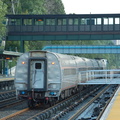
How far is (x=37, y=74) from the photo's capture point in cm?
2198

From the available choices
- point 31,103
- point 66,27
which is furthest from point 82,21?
point 31,103

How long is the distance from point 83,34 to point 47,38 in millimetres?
5236

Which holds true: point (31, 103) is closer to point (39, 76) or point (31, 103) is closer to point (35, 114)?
point (39, 76)

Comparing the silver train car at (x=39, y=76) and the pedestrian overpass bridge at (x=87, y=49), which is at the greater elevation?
the pedestrian overpass bridge at (x=87, y=49)

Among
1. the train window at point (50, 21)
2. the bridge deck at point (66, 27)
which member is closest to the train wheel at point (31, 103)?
the bridge deck at point (66, 27)

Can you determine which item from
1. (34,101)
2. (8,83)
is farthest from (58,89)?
(8,83)

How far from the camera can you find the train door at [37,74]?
21.9 metres

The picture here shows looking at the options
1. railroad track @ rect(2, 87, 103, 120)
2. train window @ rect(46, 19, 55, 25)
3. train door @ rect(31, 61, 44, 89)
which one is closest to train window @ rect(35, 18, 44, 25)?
train window @ rect(46, 19, 55, 25)

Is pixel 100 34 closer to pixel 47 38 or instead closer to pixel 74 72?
pixel 47 38

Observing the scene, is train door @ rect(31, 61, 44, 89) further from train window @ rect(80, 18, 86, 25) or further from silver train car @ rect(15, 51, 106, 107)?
train window @ rect(80, 18, 86, 25)

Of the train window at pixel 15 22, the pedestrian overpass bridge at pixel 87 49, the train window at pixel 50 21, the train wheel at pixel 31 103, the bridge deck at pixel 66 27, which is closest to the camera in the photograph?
the train wheel at pixel 31 103

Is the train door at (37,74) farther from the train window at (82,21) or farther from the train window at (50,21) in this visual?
the train window at (50,21)

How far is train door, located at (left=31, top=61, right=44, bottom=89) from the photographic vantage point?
21.9m

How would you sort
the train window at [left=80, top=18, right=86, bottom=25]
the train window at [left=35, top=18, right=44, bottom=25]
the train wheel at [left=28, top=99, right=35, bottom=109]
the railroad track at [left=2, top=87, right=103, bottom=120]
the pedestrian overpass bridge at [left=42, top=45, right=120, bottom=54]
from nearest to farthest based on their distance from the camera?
the railroad track at [left=2, top=87, right=103, bottom=120], the train wheel at [left=28, top=99, right=35, bottom=109], the train window at [left=80, top=18, right=86, bottom=25], the train window at [left=35, top=18, right=44, bottom=25], the pedestrian overpass bridge at [left=42, top=45, right=120, bottom=54]
